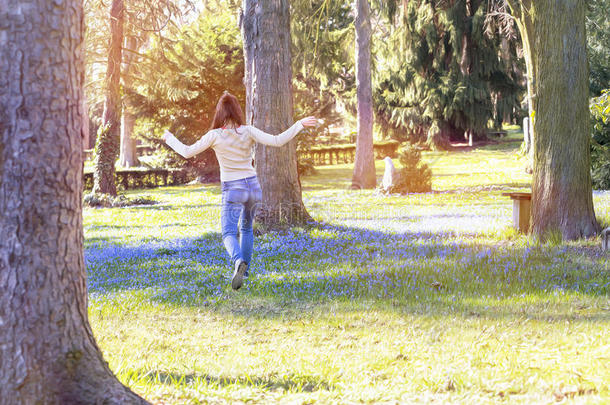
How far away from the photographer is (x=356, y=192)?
22.2 m

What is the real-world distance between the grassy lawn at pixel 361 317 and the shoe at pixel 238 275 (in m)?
0.18

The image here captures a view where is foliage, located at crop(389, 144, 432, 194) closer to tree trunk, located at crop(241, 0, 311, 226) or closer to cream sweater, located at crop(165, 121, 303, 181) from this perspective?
tree trunk, located at crop(241, 0, 311, 226)

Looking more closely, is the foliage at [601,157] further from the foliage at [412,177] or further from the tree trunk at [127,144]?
the tree trunk at [127,144]

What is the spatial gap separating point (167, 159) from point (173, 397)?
2766 centimetres

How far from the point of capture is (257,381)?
172 inches

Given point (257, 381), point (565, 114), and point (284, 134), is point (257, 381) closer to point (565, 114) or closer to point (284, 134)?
point (284, 134)

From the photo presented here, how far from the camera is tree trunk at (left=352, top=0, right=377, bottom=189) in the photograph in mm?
22094

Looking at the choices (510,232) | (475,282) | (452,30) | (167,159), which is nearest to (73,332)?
(475,282)

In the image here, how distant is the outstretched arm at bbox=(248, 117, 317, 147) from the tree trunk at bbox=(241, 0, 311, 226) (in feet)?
15.8

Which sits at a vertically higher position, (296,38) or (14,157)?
(296,38)

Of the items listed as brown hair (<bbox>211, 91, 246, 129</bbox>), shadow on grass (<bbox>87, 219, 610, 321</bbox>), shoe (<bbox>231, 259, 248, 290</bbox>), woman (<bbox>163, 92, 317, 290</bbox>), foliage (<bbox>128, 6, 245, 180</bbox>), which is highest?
foliage (<bbox>128, 6, 245, 180</bbox>)

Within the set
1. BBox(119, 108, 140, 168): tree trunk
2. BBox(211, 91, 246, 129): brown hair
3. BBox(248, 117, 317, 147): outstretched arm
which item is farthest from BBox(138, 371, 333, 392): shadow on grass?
BBox(119, 108, 140, 168): tree trunk

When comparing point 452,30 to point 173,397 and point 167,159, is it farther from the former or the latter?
point 173,397

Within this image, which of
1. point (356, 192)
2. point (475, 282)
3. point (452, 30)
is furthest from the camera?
Result: point (452, 30)
